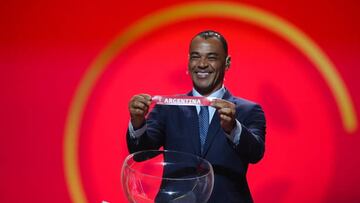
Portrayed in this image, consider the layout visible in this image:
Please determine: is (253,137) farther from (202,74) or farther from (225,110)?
(202,74)

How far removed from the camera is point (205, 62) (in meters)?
1.45

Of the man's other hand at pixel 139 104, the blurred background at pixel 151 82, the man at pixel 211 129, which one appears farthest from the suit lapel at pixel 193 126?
the blurred background at pixel 151 82

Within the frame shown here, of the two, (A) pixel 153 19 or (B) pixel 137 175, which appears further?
(A) pixel 153 19

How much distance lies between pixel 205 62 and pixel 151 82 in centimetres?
97

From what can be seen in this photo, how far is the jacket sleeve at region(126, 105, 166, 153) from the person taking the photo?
1.29m

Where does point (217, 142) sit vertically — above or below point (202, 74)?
below

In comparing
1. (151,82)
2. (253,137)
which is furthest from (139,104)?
(151,82)

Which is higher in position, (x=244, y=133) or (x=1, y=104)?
(x=1, y=104)

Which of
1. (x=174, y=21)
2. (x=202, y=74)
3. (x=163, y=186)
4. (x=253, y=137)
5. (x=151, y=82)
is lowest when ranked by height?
(x=163, y=186)

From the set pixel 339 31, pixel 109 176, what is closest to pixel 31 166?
pixel 109 176

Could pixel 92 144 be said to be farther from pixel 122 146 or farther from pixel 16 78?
pixel 16 78

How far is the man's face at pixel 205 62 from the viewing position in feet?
4.76

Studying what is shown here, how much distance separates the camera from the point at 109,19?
2.40 m

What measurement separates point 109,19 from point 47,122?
23.7 inches
